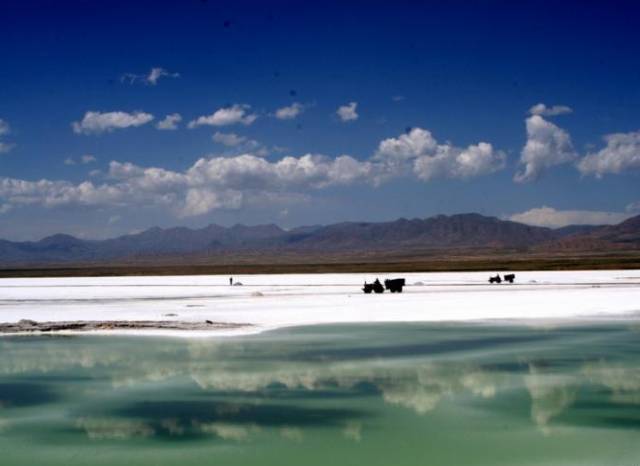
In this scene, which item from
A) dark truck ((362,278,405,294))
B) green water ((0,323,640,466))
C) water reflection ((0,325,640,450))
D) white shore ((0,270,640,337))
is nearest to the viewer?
green water ((0,323,640,466))

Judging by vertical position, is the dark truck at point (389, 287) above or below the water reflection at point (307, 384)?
above

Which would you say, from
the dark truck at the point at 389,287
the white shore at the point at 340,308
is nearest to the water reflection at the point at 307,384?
the white shore at the point at 340,308

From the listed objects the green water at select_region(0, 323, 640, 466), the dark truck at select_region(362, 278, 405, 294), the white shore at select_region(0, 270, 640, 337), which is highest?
the dark truck at select_region(362, 278, 405, 294)

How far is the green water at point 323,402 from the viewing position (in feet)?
40.3

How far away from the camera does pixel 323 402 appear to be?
1595 cm

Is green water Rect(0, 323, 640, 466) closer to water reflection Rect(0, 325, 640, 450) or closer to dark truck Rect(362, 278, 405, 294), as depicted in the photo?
water reflection Rect(0, 325, 640, 450)

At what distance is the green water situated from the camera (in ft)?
40.3

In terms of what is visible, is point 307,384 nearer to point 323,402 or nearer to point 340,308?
point 323,402

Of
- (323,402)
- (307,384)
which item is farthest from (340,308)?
(323,402)

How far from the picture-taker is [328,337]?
27078 mm

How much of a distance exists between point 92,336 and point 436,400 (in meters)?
15.6

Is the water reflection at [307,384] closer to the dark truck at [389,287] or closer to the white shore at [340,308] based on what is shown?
the white shore at [340,308]

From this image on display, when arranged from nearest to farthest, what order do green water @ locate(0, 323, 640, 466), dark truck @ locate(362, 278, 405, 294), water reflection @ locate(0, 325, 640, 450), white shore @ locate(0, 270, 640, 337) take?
green water @ locate(0, 323, 640, 466)
water reflection @ locate(0, 325, 640, 450)
white shore @ locate(0, 270, 640, 337)
dark truck @ locate(362, 278, 405, 294)

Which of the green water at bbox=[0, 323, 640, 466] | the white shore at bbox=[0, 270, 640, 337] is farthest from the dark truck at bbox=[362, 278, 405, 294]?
the green water at bbox=[0, 323, 640, 466]
